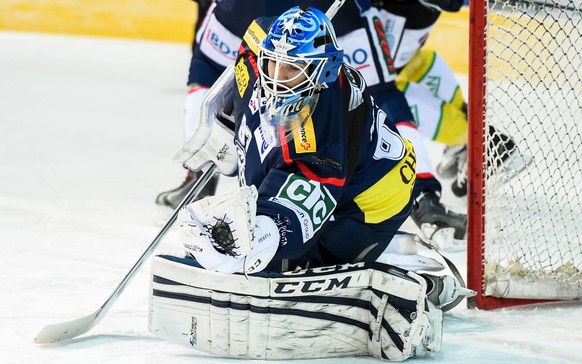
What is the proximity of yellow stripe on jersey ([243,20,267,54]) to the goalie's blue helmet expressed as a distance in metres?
0.27

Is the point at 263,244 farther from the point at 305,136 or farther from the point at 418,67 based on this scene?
the point at 418,67

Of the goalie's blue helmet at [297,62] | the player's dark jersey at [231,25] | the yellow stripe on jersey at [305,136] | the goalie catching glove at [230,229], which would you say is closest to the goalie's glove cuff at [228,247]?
the goalie catching glove at [230,229]

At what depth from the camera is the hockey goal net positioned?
2875mm

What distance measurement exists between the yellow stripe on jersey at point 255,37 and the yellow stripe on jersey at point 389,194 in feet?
1.41

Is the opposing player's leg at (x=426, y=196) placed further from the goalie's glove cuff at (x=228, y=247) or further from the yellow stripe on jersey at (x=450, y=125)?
the goalie's glove cuff at (x=228, y=247)

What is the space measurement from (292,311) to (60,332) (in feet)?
1.79

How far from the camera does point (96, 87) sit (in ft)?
20.4

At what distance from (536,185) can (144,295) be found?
1.14 m

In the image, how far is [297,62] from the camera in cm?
247

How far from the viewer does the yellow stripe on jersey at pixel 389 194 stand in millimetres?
2688

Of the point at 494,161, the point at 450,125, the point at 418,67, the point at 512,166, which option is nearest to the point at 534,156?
the point at 512,166

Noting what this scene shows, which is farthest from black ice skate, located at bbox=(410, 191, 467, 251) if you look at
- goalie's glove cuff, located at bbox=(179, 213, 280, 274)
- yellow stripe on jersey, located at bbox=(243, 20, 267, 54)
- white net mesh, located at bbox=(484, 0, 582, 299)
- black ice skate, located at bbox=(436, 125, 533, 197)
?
goalie's glove cuff, located at bbox=(179, 213, 280, 274)

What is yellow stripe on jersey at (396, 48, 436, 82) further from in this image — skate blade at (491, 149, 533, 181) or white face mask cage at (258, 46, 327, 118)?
white face mask cage at (258, 46, 327, 118)

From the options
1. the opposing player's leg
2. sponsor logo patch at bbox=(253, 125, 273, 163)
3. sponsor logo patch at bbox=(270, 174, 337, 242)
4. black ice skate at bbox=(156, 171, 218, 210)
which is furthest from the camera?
black ice skate at bbox=(156, 171, 218, 210)
